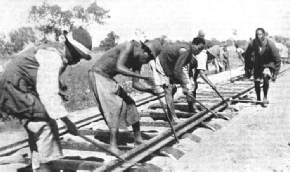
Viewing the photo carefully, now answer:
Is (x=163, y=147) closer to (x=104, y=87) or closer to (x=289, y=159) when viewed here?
(x=104, y=87)

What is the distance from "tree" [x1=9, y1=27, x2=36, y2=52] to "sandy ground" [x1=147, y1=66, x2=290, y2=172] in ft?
138

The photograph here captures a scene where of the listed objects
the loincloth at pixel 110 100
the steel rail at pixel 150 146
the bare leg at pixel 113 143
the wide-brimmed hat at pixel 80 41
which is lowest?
the steel rail at pixel 150 146

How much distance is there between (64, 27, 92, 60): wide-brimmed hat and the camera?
3.68 meters

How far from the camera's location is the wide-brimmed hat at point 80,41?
3.68 metres

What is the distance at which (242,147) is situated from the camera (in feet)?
17.7

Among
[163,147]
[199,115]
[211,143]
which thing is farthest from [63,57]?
[199,115]

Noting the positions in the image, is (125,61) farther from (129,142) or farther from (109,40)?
(109,40)

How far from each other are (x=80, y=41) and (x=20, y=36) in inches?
1833

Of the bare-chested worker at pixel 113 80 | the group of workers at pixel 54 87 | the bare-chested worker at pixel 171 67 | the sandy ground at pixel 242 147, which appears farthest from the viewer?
the bare-chested worker at pixel 171 67

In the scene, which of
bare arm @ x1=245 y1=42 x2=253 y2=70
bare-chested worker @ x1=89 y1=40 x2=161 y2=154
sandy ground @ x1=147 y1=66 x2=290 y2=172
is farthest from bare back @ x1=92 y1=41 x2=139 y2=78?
bare arm @ x1=245 y1=42 x2=253 y2=70

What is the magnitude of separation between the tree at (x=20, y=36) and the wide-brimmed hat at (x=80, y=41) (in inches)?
1722

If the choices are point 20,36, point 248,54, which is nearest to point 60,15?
point 20,36

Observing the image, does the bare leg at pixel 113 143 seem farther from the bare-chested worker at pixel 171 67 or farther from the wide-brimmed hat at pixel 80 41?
the bare-chested worker at pixel 171 67

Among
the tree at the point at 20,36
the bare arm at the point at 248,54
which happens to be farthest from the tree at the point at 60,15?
the bare arm at the point at 248,54
